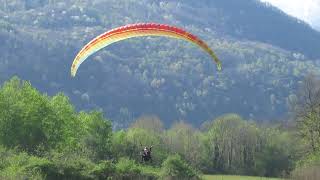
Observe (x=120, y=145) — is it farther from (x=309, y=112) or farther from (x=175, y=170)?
(x=175, y=170)

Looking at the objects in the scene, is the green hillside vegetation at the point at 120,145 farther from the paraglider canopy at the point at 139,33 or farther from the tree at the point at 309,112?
the paraglider canopy at the point at 139,33

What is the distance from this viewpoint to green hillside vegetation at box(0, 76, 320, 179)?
135 ft

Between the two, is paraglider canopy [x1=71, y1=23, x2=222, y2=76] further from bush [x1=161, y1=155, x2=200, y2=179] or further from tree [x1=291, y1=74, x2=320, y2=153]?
tree [x1=291, y1=74, x2=320, y2=153]

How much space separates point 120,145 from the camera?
83.2m

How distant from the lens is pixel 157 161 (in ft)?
245

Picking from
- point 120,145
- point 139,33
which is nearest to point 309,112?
point 120,145

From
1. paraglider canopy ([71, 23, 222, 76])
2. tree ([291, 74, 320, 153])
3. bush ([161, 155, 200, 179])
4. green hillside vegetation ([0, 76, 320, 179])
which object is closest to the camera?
paraglider canopy ([71, 23, 222, 76])

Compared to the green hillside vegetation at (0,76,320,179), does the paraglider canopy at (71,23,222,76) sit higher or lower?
higher

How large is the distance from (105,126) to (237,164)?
1287 inches

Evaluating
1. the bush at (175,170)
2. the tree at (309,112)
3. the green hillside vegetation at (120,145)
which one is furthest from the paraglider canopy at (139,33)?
the tree at (309,112)

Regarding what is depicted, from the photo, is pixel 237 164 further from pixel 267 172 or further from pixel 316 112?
pixel 316 112

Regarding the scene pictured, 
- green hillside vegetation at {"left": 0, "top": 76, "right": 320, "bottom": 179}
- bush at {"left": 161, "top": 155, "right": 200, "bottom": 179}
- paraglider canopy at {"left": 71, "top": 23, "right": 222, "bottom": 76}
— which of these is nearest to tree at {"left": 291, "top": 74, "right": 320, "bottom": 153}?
green hillside vegetation at {"left": 0, "top": 76, "right": 320, "bottom": 179}

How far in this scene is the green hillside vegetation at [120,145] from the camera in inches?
1623

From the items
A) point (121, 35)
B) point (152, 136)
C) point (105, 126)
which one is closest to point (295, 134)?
point (105, 126)
